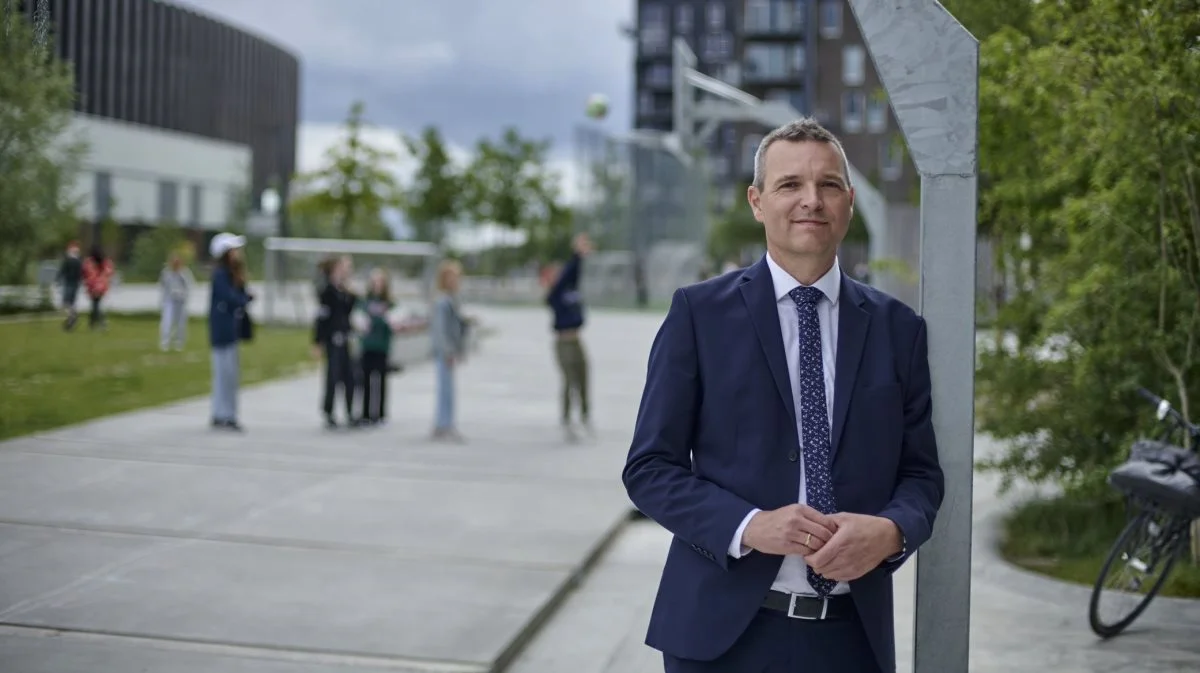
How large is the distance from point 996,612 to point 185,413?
404 inches

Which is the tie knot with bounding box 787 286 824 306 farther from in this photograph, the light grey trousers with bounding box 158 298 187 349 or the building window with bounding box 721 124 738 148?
the building window with bounding box 721 124 738 148

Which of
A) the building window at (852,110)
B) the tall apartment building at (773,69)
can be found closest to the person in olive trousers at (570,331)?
the tall apartment building at (773,69)

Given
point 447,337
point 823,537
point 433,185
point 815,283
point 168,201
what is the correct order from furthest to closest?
point 433,185 < point 168,201 < point 447,337 < point 815,283 < point 823,537

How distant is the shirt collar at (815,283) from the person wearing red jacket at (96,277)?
7.67 m

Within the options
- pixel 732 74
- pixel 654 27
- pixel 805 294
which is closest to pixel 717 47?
pixel 654 27

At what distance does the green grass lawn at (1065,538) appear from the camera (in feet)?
27.4

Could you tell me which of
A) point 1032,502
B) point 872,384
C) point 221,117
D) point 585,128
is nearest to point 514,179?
point 585,128

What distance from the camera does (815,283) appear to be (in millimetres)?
2828

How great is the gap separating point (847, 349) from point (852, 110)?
71178mm

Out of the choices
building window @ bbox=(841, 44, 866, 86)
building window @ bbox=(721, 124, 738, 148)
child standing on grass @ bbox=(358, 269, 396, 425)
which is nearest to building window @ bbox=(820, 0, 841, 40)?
building window @ bbox=(841, 44, 866, 86)

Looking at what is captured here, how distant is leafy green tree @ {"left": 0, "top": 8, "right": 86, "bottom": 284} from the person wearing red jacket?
139 cm

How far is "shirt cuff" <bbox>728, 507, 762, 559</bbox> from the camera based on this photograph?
263 centimetres

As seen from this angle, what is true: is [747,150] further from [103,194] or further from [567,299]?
[103,194]

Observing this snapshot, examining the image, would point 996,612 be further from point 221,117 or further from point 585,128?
point 585,128
